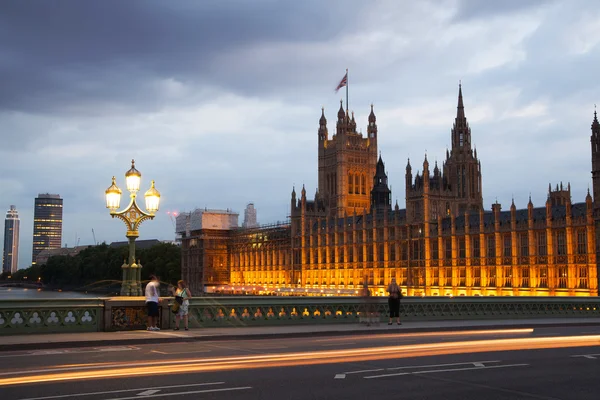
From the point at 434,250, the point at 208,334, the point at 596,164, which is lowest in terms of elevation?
the point at 208,334

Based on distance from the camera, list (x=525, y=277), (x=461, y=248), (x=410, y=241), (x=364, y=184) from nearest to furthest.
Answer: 1. (x=525, y=277)
2. (x=461, y=248)
3. (x=410, y=241)
4. (x=364, y=184)

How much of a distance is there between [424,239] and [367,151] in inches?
3172


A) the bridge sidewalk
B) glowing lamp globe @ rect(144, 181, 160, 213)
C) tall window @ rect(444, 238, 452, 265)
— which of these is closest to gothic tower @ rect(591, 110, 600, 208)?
tall window @ rect(444, 238, 452, 265)

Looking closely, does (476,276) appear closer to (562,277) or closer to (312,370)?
(562,277)

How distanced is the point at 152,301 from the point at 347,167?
147645 mm

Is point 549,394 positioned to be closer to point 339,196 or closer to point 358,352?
point 358,352

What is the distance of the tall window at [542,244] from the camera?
80312 millimetres

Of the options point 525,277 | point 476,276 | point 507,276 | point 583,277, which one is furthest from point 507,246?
point 583,277

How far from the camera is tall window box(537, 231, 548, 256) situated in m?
80.3

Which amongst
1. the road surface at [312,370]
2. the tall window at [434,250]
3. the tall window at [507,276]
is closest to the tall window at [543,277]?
the tall window at [507,276]

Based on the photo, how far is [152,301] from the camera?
25.2 meters

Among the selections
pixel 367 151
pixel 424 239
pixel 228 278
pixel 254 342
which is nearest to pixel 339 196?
pixel 367 151

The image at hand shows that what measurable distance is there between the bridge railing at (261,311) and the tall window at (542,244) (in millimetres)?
39860

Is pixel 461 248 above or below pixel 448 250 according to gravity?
above
